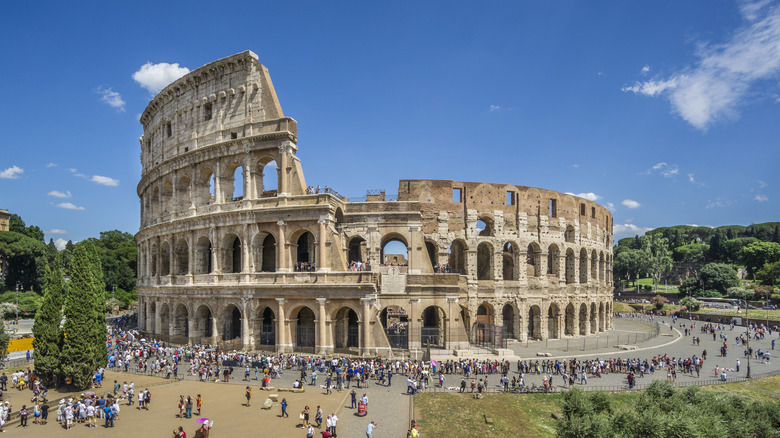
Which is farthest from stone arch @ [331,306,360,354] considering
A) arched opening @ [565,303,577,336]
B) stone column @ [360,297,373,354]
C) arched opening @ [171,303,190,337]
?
arched opening @ [565,303,577,336]

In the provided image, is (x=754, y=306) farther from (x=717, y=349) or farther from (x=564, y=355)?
(x=564, y=355)

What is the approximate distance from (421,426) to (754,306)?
2770 inches

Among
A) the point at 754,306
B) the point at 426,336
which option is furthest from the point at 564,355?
the point at 754,306

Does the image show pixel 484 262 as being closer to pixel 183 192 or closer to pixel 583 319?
pixel 583 319

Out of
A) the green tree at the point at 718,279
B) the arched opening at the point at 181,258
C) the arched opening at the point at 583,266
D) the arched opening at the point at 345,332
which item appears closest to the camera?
the arched opening at the point at 345,332

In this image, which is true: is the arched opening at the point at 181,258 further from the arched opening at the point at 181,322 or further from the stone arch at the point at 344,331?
the stone arch at the point at 344,331

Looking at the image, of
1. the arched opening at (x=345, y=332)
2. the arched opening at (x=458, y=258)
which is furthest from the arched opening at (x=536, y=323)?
the arched opening at (x=345, y=332)

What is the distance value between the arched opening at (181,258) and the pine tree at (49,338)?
13.7 meters

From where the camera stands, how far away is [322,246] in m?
31.9

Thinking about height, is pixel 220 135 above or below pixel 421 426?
above

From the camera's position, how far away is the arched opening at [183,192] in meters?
38.8

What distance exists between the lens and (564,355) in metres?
34.9

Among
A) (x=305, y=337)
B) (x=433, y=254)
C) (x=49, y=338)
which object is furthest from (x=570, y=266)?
(x=49, y=338)

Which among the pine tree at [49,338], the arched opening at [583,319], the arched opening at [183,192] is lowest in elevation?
the arched opening at [583,319]
